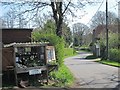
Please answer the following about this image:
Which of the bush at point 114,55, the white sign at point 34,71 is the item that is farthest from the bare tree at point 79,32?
the white sign at point 34,71

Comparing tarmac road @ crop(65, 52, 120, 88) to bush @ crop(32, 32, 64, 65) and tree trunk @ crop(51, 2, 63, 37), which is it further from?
tree trunk @ crop(51, 2, 63, 37)

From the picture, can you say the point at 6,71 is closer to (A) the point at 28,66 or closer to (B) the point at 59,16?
(A) the point at 28,66

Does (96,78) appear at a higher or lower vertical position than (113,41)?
lower

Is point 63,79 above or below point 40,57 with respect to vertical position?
below

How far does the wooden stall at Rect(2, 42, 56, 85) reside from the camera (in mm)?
14227

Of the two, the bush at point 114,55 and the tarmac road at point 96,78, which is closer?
the tarmac road at point 96,78

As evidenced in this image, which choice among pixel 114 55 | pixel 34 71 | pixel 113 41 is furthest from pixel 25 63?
pixel 113 41

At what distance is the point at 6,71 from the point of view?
14.6 m

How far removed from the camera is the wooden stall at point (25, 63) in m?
14.2

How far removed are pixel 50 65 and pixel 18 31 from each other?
24.0ft

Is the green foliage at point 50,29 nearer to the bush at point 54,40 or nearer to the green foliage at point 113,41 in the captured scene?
the bush at point 54,40

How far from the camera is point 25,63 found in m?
15.1

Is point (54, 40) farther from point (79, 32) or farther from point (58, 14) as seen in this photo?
point (79, 32)

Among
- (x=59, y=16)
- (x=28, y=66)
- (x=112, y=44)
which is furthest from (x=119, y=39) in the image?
(x=28, y=66)
